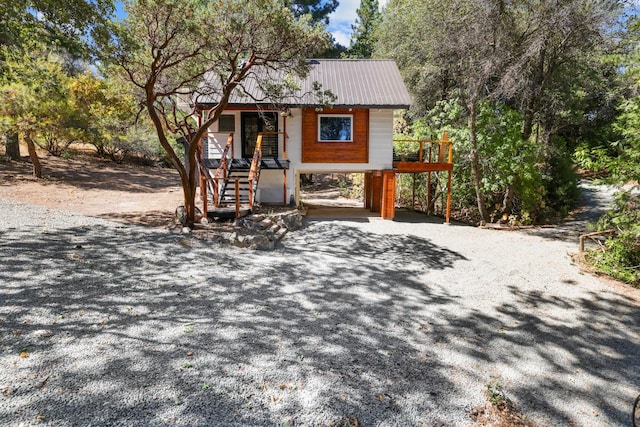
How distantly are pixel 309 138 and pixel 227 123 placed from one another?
3149 mm

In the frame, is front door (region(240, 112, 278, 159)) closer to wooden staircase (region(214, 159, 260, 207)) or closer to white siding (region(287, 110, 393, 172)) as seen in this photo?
white siding (region(287, 110, 393, 172))

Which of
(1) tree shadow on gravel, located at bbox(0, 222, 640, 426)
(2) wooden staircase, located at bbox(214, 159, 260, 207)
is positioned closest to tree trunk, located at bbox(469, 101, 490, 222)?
(1) tree shadow on gravel, located at bbox(0, 222, 640, 426)

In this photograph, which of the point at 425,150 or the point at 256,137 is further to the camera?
the point at 425,150

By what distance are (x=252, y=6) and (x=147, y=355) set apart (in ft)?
23.7

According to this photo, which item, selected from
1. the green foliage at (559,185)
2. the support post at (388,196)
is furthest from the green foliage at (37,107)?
the green foliage at (559,185)

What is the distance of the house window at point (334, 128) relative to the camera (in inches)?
561

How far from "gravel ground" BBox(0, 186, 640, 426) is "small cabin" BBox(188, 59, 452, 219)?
5.28m

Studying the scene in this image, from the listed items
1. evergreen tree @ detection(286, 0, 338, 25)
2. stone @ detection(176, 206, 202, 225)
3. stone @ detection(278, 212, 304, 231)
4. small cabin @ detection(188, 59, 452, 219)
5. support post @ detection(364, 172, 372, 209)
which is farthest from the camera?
evergreen tree @ detection(286, 0, 338, 25)

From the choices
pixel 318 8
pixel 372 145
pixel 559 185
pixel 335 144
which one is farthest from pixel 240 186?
pixel 318 8

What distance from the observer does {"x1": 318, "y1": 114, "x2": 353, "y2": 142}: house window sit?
1425 centimetres

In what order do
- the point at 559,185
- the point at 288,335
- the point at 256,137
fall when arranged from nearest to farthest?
the point at 288,335 < the point at 256,137 < the point at 559,185

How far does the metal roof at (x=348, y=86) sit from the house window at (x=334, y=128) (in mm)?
798

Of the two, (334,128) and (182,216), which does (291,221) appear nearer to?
(182,216)

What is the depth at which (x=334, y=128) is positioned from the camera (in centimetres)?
1434
